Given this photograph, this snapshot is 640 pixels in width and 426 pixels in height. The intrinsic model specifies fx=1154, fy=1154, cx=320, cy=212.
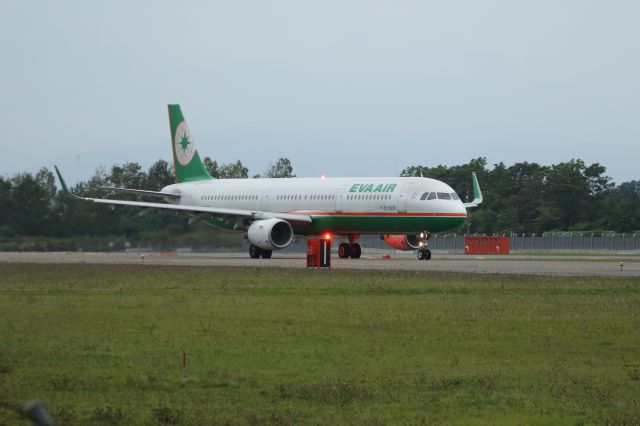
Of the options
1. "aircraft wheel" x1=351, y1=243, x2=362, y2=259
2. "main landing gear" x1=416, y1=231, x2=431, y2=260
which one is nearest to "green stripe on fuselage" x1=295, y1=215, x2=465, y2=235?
"main landing gear" x1=416, y1=231, x2=431, y2=260

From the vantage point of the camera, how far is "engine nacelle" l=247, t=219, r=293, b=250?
2103 inches

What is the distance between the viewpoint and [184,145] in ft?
218

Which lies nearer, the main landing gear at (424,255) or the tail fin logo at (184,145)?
the main landing gear at (424,255)

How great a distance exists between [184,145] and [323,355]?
51.4m

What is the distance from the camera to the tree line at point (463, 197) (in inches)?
1932

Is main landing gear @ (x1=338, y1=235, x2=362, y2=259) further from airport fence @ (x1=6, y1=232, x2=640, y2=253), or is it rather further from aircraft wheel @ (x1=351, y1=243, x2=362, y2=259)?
airport fence @ (x1=6, y1=232, x2=640, y2=253)

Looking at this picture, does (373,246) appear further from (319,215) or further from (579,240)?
(319,215)

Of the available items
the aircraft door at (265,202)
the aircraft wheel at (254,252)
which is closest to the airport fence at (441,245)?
the aircraft wheel at (254,252)

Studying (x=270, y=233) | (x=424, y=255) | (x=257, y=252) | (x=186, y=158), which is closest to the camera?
(x=424, y=255)

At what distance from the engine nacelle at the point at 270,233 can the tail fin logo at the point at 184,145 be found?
496 inches

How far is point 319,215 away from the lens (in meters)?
55.9

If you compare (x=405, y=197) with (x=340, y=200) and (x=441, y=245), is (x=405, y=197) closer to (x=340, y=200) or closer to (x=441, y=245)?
(x=340, y=200)

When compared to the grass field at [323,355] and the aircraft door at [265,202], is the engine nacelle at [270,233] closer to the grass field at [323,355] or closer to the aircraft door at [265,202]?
the aircraft door at [265,202]

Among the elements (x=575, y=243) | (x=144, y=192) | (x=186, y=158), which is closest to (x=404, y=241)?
(x=144, y=192)
